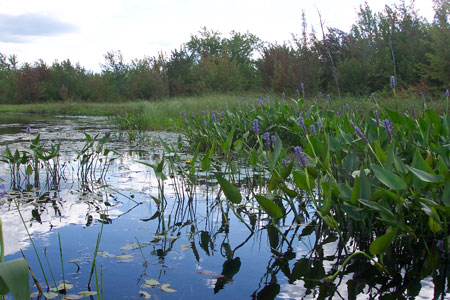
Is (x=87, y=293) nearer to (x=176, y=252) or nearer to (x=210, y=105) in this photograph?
(x=176, y=252)

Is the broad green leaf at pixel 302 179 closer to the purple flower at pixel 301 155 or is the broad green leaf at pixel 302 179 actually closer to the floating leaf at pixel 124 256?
the purple flower at pixel 301 155

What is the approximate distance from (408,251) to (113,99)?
1148 inches

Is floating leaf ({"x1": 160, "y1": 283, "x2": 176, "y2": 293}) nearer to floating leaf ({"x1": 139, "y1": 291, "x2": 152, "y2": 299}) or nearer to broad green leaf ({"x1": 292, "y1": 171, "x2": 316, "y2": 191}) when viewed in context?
floating leaf ({"x1": 139, "y1": 291, "x2": 152, "y2": 299})

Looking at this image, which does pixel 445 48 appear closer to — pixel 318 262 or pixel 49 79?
pixel 318 262

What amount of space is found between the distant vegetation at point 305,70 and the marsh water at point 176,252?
7.04ft

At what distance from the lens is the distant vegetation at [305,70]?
12.9 meters

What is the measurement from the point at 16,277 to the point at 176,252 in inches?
59.9

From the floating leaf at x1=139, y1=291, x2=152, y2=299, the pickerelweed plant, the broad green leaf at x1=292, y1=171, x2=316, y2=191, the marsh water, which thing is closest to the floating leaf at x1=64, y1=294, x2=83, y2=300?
the marsh water

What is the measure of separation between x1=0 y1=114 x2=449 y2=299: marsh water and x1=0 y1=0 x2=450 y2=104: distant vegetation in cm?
215

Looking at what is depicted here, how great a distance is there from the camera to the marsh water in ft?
6.35

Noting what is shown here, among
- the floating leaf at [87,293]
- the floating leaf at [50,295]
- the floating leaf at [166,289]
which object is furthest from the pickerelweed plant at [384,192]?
the floating leaf at [50,295]

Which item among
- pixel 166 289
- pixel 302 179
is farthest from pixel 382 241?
pixel 166 289

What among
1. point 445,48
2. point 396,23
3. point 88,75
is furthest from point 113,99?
point 445,48

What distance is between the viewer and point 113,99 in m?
29.7
